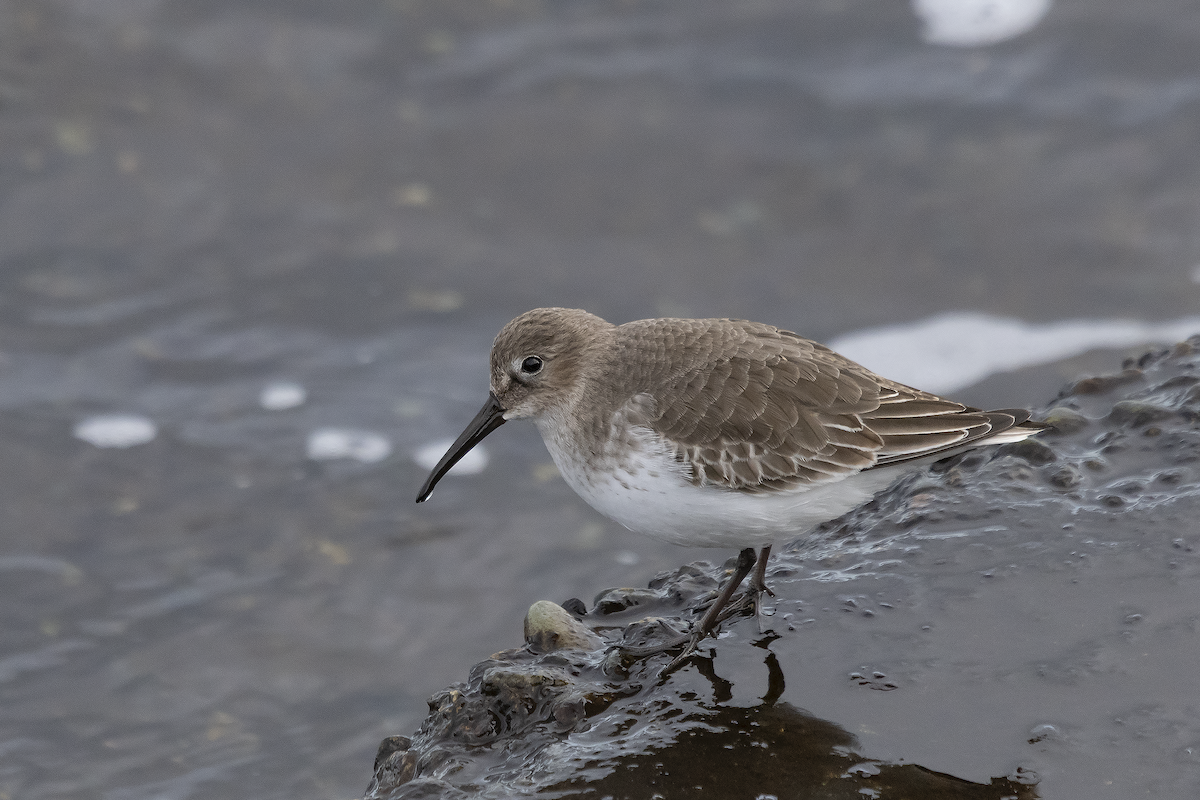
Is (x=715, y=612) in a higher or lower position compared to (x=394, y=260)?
lower

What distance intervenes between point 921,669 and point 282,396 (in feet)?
18.2

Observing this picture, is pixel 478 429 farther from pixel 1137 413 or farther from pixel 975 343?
pixel 975 343

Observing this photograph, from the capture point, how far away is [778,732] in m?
4.10

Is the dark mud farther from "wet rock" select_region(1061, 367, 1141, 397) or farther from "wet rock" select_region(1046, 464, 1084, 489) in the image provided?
"wet rock" select_region(1061, 367, 1141, 397)

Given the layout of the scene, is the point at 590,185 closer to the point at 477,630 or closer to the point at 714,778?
the point at 477,630

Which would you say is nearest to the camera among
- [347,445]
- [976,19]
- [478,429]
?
[478,429]

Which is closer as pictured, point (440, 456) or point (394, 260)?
point (440, 456)

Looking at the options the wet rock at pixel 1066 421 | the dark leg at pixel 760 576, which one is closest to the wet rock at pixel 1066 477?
the wet rock at pixel 1066 421

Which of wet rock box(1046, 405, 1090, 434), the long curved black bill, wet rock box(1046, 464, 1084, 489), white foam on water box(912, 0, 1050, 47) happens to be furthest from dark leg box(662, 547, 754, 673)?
white foam on water box(912, 0, 1050, 47)

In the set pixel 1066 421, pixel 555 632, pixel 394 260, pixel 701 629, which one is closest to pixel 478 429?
pixel 555 632

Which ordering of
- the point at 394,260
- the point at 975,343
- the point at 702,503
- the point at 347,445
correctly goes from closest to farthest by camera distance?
the point at 702,503 → the point at 347,445 → the point at 975,343 → the point at 394,260

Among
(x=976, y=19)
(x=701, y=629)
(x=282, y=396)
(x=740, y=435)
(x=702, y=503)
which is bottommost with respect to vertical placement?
(x=701, y=629)

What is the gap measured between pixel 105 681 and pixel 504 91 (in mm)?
5993

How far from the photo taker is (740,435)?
4.58m
